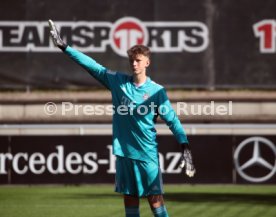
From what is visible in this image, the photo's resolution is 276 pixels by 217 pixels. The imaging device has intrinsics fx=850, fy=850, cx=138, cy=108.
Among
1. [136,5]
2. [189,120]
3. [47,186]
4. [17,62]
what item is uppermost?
[136,5]

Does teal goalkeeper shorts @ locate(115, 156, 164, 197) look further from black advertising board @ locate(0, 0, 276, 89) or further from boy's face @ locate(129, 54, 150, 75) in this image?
black advertising board @ locate(0, 0, 276, 89)

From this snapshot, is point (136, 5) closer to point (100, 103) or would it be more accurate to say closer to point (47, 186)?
point (100, 103)

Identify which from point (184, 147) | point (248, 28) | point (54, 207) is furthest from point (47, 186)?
point (184, 147)

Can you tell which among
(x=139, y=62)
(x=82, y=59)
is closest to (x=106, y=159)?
(x=82, y=59)

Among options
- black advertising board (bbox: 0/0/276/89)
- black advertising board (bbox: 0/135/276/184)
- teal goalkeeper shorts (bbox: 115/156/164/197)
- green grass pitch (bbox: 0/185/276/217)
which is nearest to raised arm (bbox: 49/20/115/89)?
teal goalkeeper shorts (bbox: 115/156/164/197)

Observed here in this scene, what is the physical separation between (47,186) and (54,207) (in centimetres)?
388

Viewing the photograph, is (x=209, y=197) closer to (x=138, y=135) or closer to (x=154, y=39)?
(x=154, y=39)

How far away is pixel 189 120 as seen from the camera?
61.0 feet

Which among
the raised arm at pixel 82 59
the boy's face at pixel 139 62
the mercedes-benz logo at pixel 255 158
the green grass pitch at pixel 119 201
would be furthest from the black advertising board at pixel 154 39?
the boy's face at pixel 139 62

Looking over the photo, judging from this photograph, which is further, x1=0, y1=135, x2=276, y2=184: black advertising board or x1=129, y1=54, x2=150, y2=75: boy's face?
x1=0, y1=135, x2=276, y2=184: black advertising board

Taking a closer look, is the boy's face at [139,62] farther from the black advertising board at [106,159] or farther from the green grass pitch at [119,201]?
the black advertising board at [106,159]

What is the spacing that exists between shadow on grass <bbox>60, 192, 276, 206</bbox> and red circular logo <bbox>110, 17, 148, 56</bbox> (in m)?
4.09

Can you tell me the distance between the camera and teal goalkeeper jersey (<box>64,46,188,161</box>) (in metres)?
8.23

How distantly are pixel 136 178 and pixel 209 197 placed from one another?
715 cm
